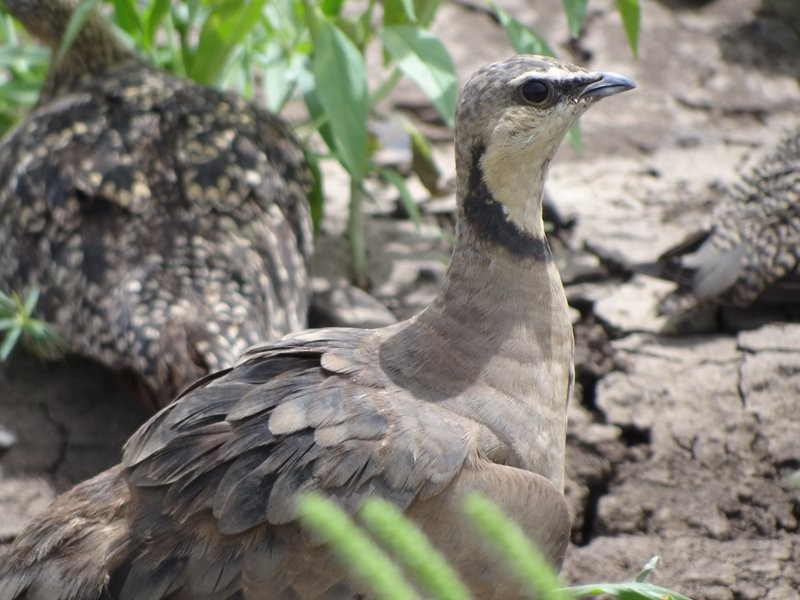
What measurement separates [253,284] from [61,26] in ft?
5.08

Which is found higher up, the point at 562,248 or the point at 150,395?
the point at 562,248

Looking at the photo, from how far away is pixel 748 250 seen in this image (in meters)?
3.69

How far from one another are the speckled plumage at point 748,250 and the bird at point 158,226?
1.27m

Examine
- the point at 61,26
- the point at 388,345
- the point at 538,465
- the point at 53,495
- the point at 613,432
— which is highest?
the point at 61,26

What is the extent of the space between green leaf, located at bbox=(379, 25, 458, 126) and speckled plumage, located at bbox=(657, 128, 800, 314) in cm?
100

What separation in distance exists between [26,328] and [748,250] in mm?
2280

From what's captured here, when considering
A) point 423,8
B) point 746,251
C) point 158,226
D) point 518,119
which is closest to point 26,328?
point 158,226

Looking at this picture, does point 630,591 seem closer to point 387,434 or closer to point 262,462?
point 387,434

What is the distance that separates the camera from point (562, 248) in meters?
4.39

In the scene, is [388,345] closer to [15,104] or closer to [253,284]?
[253,284]

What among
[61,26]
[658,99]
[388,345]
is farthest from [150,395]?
[658,99]

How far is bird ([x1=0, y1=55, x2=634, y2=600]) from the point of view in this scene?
222 cm

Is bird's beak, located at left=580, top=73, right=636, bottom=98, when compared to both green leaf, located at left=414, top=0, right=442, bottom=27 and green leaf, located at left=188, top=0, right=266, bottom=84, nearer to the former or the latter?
green leaf, located at left=414, top=0, right=442, bottom=27

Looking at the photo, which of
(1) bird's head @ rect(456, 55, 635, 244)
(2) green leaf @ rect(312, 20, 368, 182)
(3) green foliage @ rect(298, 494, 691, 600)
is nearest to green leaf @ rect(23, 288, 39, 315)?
(2) green leaf @ rect(312, 20, 368, 182)
